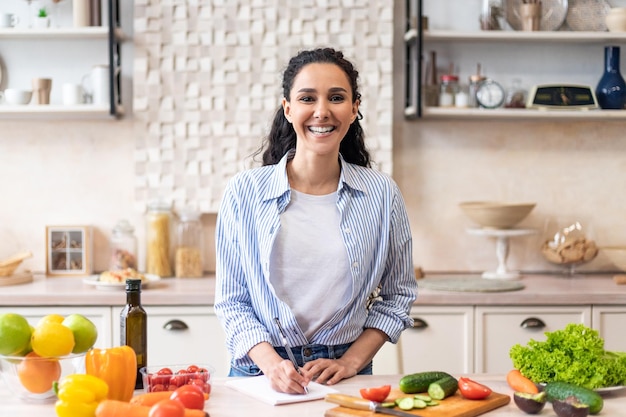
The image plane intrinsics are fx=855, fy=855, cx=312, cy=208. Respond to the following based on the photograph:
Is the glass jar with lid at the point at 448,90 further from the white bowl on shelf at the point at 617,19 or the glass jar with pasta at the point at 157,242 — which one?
the glass jar with pasta at the point at 157,242

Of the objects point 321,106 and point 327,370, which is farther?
point 321,106

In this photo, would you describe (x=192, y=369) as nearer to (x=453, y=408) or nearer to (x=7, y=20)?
(x=453, y=408)

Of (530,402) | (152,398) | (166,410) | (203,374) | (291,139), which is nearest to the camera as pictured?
(166,410)

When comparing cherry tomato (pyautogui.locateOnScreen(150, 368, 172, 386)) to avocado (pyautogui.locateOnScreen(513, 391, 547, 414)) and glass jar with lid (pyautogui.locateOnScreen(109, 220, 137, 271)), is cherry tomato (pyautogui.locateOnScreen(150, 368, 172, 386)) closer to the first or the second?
avocado (pyautogui.locateOnScreen(513, 391, 547, 414))

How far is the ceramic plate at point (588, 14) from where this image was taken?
3789 mm

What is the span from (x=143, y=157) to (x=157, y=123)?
0.53 feet

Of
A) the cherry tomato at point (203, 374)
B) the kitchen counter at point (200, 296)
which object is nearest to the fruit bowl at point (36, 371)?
the cherry tomato at point (203, 374)

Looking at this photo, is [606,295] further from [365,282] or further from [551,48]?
[365,282]

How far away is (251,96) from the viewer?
3.74 metres

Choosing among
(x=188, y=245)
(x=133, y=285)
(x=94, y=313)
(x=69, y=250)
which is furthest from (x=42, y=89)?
(x=133, y=285)

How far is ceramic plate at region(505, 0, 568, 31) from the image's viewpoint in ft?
12.3

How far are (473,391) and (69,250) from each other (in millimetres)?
2469

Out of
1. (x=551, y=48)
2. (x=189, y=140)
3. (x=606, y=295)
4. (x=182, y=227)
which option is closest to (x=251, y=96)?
(x=189, y=140)

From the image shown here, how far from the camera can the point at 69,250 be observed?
3.77 meters
